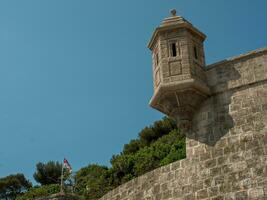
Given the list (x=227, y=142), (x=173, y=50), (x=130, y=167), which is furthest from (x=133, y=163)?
(x=227, y=142)

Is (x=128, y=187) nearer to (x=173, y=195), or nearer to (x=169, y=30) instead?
(x=173, y=195)

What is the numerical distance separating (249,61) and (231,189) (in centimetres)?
302

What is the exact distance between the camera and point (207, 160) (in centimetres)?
1020

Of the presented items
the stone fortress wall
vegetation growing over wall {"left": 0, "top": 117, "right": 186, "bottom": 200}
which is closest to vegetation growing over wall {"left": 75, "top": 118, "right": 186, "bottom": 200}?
vegetation growing over wall {"left": 0, "top": 117, "right": 186, "bottom": 200}

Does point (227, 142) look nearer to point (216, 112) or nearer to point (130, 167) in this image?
point (216, 112)

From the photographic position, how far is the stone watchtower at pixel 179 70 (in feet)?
34.7

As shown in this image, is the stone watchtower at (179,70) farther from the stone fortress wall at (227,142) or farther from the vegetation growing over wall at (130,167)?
the vegetation growing over wall at (130,167)

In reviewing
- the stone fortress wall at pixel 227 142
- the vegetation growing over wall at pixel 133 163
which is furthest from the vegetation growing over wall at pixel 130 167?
the stone fortress wall at pixel 227 142

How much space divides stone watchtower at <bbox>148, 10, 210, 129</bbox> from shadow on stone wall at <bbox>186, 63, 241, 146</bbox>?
0.57 feet

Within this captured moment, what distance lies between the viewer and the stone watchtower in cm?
1056

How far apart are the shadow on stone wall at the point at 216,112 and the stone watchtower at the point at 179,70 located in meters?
0.17

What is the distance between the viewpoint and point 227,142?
396 inches

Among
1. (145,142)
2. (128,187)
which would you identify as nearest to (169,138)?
(145,142)

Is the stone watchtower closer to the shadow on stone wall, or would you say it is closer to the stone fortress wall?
the shadow on stone wall
